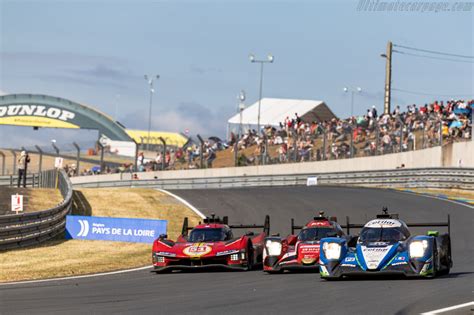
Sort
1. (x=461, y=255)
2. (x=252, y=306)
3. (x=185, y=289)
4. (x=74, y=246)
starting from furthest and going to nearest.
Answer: (x=74, y=246) < (x=461, y=255) < (x=185, y=289) < (x=252, y=306)

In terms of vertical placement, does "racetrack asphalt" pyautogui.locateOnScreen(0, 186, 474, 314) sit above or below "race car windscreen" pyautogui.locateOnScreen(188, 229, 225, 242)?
below

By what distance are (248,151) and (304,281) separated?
3619cm

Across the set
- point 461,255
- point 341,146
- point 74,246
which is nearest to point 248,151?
point 341,146

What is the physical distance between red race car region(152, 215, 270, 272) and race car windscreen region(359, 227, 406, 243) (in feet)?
9.25

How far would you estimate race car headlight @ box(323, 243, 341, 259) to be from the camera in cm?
1630

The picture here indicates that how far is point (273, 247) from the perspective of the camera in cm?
1823

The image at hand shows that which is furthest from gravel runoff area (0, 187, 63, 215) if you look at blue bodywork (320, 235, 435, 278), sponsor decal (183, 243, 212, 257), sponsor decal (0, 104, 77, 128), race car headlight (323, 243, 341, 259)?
sponsor decal (0, 104, 77, 128)

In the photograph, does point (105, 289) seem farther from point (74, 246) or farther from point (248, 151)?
point (248, 151)

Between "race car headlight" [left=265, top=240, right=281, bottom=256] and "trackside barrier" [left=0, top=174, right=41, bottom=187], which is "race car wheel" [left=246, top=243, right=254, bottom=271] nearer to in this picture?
"race car headlight" [left=265, top=240, right=281, bottom=256]

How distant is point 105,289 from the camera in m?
15.2

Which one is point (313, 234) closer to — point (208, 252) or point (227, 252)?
point (227, 252)

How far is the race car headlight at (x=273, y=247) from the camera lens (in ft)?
59.6

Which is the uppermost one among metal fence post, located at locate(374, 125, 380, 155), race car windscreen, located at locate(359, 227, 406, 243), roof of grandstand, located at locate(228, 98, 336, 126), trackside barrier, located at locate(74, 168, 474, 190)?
roof of grandstand, located at locate(228, 98, 336, 126)

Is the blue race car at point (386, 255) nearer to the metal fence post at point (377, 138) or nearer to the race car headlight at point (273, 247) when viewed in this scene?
the race car headlight at point (273, 247)
